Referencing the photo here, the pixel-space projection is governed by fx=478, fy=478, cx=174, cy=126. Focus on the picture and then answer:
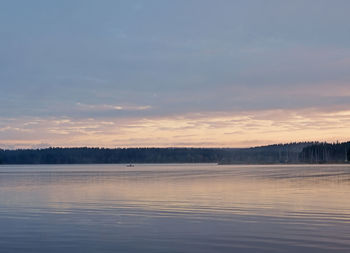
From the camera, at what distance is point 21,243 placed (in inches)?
738

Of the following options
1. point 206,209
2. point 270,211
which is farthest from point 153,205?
point 270,211

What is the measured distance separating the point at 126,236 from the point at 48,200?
18.8 metres

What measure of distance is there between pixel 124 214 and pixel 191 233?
7.69 m

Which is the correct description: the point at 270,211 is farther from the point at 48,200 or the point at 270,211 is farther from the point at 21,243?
the point at 48,200

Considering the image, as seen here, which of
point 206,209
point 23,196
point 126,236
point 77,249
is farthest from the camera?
point 23,196

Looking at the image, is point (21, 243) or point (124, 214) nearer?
point (21, 243)

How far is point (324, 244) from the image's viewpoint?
57.9ft

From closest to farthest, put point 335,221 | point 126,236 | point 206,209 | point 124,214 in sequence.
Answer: point 126,236
point 335,221
point 124,214
point 206,209

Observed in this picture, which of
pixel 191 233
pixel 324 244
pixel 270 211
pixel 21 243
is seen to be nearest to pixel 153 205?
pixel 270 211

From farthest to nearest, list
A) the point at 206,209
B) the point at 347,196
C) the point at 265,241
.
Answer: the point at 347,196 < the point at 206,209 < the point at 265,241

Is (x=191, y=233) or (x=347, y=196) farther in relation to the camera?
(x=347, y=196)

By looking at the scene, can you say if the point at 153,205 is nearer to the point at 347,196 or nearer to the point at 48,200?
the point at 48,200

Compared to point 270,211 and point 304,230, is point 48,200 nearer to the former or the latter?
point 270,211

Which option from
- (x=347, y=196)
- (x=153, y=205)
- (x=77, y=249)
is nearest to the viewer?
(x=77, y=249)
